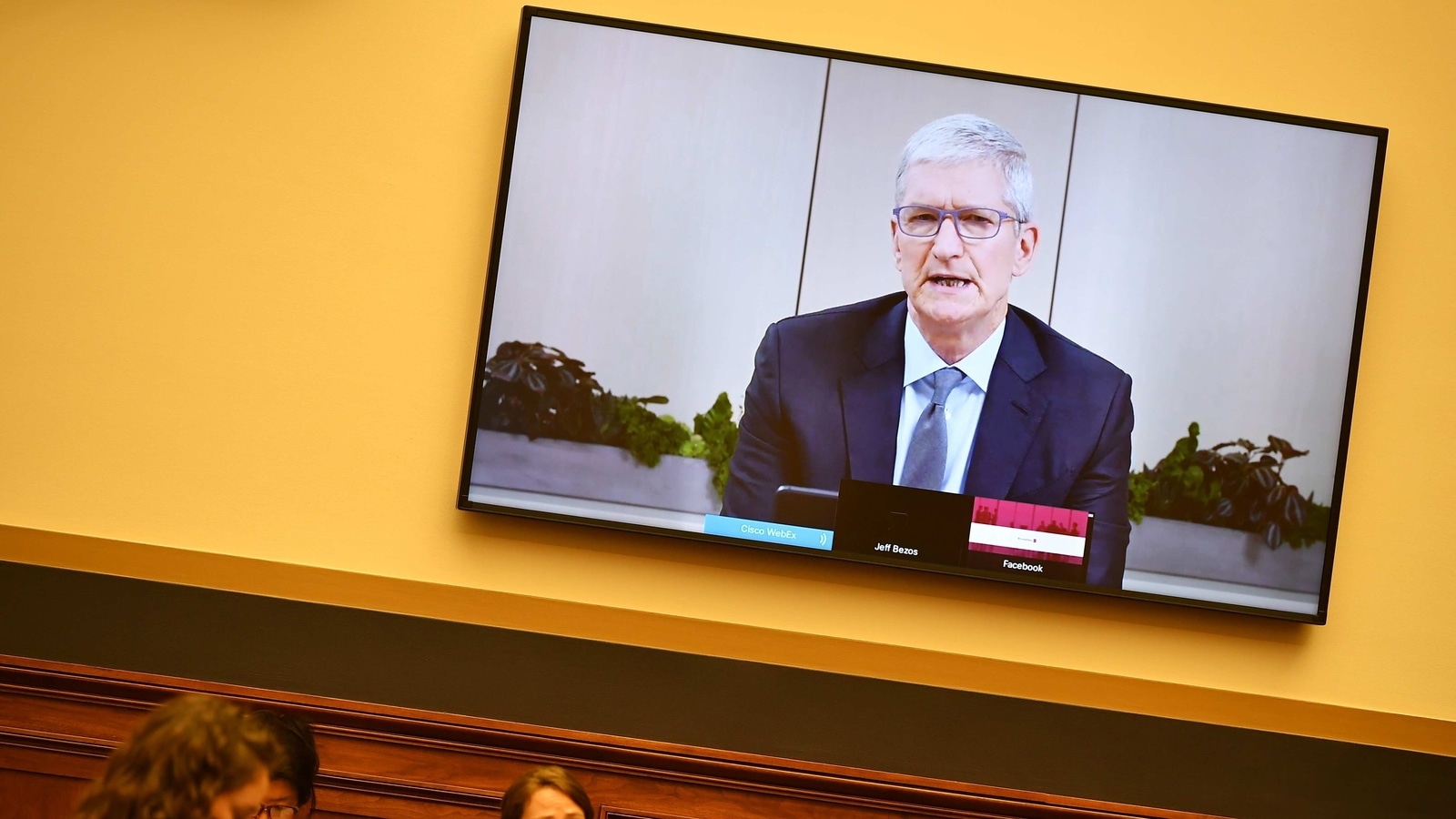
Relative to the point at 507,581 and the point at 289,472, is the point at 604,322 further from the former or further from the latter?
the point at 289,472

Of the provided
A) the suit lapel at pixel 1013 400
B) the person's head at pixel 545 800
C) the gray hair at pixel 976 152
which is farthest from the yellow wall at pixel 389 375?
the person's head at pixel 545 800

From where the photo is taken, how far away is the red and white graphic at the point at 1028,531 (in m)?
2.90

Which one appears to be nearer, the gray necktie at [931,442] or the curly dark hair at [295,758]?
the curly dark hair at [295,758]

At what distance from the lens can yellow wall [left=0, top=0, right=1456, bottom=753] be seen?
2938 mm

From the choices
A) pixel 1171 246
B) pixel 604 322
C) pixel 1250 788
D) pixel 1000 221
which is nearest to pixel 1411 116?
pixel 1171 246

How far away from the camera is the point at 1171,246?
9.76 feet

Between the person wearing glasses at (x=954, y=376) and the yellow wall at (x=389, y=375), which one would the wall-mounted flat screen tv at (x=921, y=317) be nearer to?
the person wearing glasses at (x=954, y=376)

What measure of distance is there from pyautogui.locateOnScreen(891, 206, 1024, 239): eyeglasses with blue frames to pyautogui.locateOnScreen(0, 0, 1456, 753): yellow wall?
0.46 metres

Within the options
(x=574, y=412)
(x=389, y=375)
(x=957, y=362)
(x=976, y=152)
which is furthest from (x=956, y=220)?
(x=389, y=375)

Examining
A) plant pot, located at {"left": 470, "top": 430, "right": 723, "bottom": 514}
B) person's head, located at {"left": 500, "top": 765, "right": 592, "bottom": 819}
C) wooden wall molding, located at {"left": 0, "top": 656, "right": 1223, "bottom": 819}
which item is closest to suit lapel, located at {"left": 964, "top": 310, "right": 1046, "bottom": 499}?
plant pot, located at {"left": 470, "top": 430, "right": 723, "bottom": 514}

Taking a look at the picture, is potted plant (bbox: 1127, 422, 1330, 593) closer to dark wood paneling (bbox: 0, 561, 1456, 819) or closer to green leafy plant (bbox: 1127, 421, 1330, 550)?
green leafy plant (bbox: 1127, 421, 1330, 550)

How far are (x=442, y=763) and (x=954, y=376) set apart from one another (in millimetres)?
1660

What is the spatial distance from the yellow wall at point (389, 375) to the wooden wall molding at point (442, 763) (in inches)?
11.2

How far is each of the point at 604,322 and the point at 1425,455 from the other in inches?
89.6
